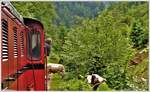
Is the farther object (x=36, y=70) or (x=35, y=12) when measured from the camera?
(x=35, y=12)

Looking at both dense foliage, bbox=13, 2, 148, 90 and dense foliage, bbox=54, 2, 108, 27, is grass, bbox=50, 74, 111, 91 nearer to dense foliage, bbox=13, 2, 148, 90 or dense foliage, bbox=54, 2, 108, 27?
dense foliage, bbox=13, 2, 148, 90

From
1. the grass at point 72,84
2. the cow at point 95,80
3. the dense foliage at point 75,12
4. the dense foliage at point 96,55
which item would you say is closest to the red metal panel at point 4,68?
the dense foliage at point 96,55

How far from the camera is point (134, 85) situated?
9.27 feet

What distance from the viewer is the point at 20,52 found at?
6.59 ft

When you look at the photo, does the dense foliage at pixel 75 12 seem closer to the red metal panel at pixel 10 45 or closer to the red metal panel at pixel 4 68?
the red metal panel at pixel 10 45

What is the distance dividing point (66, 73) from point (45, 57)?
0.66ft

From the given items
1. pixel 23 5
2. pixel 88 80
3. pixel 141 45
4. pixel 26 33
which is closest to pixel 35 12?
pixel 23 5

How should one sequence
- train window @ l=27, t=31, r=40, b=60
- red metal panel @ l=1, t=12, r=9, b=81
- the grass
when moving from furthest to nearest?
the grass
train window @ l=27, t=31, r=40, b=60
red metal panel @ l=1, t=12, r=9, b=81

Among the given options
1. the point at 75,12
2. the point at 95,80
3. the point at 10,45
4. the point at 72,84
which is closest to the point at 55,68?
the point at 72,84

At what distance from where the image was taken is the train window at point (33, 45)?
2340 millimetres

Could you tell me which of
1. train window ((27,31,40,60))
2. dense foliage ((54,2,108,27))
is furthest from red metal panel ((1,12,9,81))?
dense foliage ((54,2,108,27))

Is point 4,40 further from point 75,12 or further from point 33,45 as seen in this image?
point 75,12

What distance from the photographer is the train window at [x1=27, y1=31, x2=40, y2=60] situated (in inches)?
92.1

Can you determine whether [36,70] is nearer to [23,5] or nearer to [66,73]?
[66,73]
